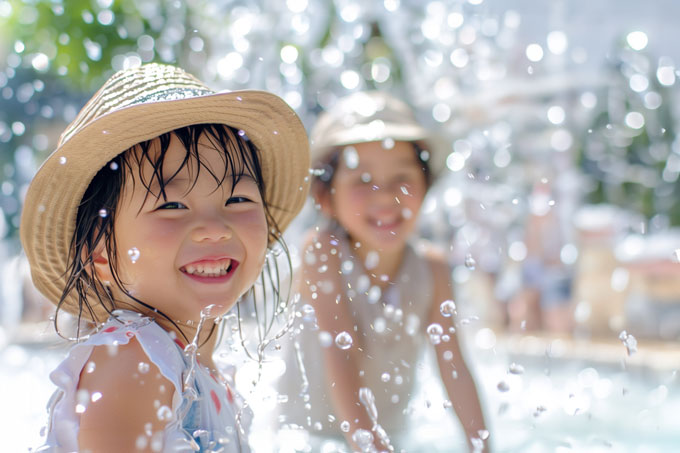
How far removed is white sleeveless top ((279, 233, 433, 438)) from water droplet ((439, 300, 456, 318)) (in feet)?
0.18

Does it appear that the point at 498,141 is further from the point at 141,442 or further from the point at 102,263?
the point at 141,442

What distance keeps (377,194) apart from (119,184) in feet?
3.42

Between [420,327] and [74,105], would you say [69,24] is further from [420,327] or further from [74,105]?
[420,327]

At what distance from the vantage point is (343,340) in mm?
2066

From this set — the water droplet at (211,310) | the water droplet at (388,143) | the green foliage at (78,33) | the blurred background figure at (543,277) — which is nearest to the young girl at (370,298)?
the water droplet at (388,143)

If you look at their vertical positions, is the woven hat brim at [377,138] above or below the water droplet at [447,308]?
above

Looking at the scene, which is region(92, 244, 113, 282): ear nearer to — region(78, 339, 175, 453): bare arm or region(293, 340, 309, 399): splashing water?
region(78, 339, 175, 453): bare arm

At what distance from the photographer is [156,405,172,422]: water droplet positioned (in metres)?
1.24

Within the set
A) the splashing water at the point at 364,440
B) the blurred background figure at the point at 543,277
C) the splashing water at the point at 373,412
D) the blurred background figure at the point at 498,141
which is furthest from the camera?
the blurred background figure at the point at 543,277

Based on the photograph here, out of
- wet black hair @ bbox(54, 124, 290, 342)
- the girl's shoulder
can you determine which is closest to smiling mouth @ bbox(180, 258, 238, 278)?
wet black hair @ bbox(54, 124, 290, 342)

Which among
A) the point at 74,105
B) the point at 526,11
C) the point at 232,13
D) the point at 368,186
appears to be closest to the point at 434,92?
the point at 526,11

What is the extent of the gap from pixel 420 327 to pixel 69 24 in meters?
3.06

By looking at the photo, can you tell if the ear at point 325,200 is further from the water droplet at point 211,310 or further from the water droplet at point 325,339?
the water droplet at point 211,310

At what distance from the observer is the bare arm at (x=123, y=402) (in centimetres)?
119
